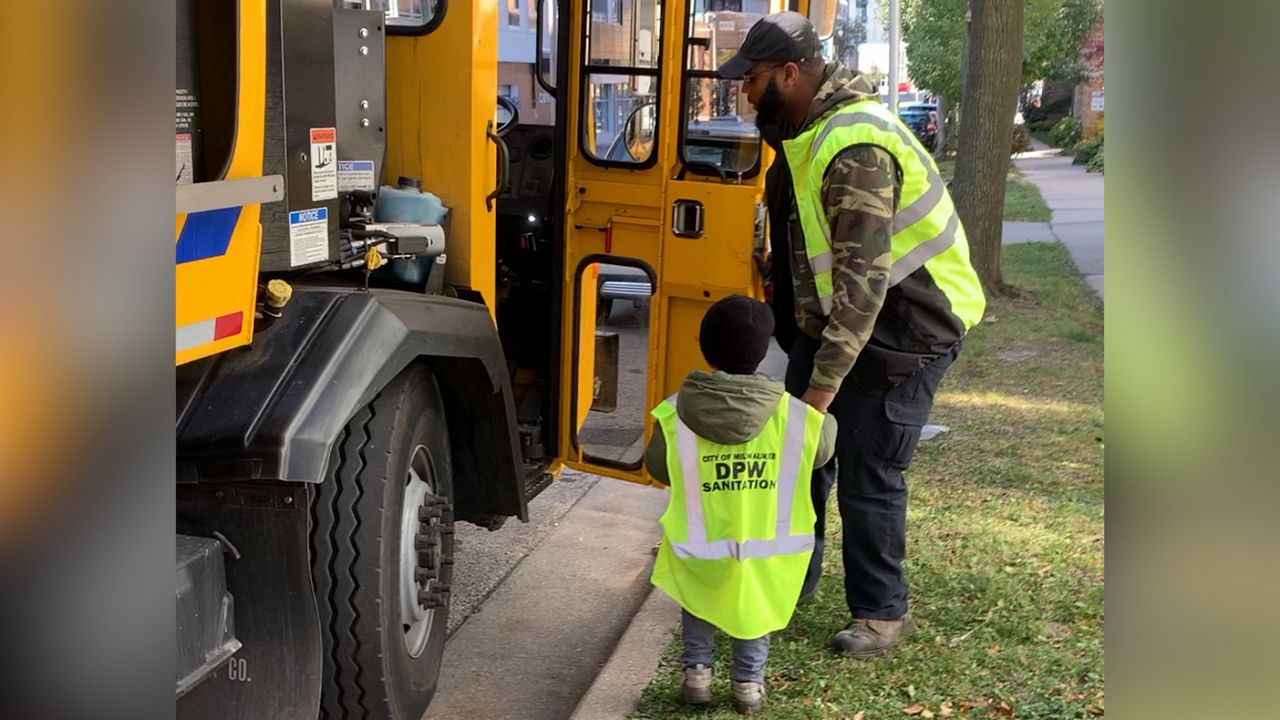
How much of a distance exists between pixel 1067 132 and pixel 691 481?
39.6 m

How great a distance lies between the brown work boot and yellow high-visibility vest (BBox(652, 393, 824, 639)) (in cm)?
56

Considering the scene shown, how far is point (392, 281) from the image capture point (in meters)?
3.58

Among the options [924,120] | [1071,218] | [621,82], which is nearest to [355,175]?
[621,82]

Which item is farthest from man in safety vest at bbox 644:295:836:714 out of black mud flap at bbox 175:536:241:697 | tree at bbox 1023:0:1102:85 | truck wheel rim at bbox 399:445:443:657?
tree at bbox 1023:0:1102:85

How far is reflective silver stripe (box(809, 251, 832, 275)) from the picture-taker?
3.75 meters

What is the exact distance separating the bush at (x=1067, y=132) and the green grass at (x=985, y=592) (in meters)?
33.1

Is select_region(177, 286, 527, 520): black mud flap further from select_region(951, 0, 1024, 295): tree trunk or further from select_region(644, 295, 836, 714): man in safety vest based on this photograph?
select_region(951, 0, 1024, 295): tree trunk

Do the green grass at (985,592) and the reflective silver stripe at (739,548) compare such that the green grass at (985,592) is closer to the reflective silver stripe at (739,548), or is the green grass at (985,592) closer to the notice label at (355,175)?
the reflective silver stripe at (739,548)

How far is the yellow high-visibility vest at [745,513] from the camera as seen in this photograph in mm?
3473

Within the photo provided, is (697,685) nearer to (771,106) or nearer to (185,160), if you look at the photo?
(771,106)

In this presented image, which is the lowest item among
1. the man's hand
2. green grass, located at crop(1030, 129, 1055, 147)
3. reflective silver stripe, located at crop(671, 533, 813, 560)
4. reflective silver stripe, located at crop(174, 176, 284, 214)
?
reflective silver stripe, located at crop(671, 533, 813, 560)
